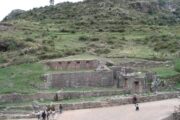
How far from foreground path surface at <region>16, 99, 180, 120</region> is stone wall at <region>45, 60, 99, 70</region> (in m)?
11.7

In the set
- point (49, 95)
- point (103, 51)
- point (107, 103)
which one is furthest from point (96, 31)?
point (107, 103)

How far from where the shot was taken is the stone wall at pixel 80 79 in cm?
4922

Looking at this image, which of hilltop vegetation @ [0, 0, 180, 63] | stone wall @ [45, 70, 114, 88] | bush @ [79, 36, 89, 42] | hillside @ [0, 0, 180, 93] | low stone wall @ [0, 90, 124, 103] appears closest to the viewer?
low stone wall @ [0, 90, 124, 103]

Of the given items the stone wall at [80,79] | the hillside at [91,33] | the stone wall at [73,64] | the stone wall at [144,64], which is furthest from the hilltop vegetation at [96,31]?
the stone wall at [80,79]

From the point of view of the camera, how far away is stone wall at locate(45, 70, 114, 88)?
161 ft

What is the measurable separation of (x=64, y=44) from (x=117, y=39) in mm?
6643

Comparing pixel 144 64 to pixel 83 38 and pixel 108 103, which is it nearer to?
pixel 108 103

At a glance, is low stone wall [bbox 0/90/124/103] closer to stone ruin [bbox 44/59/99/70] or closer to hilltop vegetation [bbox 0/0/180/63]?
stone ruin [bbox 44/59/99/70]

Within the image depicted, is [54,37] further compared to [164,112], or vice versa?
[54,37]

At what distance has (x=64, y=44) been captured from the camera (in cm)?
6538

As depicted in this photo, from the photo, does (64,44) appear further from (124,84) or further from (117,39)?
(124,84)

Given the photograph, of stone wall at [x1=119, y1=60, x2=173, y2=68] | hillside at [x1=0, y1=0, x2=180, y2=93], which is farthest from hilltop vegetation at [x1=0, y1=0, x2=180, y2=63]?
stone wall at [x1=119, y1=60, x2=173, y2=68]

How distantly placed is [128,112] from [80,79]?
10.9 m

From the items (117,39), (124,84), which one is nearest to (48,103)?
(124,84)
